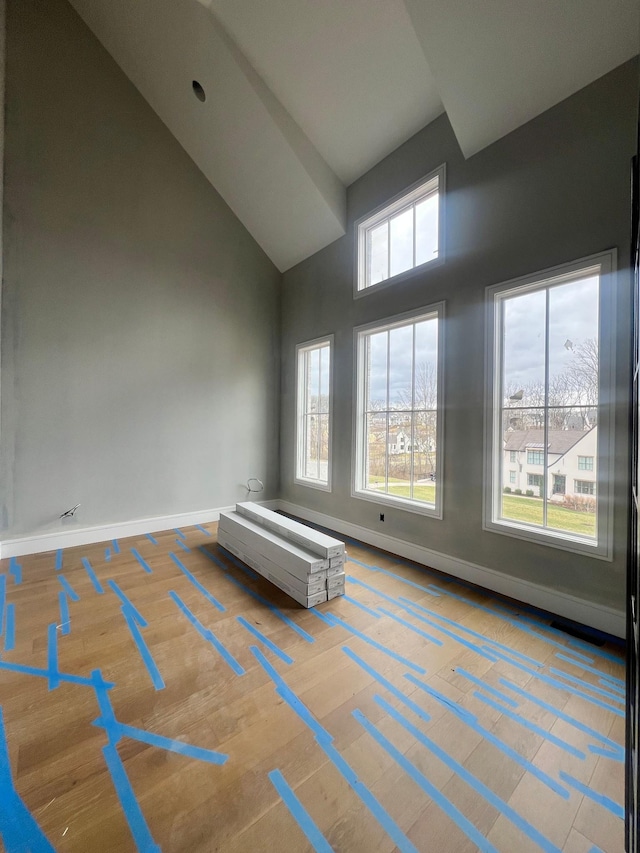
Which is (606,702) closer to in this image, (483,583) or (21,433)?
(483,583)

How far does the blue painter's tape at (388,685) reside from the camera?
4.90ft

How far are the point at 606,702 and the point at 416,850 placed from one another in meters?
1.19

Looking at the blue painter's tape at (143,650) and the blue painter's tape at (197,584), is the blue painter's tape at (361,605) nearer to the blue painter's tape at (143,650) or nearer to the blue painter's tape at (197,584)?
the blue painter's tape at (197,584)

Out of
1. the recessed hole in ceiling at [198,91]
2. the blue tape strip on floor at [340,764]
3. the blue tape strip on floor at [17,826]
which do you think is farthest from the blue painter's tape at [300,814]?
the recessed hole in ceiling at [198,91]

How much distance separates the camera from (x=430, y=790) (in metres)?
1.18

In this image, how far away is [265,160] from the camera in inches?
145

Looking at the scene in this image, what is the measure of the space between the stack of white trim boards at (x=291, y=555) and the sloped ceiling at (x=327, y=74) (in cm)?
326

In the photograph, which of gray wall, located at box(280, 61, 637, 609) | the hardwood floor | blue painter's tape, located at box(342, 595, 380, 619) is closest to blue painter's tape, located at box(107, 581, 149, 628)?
the hardwood floor

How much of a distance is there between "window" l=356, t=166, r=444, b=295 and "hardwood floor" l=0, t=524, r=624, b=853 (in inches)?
116

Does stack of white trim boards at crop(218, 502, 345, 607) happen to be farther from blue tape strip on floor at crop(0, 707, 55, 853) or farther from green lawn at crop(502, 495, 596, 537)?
blue tape strip on floor at crop(0, 707, 55, 853)

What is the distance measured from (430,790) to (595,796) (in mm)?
572

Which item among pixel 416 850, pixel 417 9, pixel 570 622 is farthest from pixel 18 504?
pixel 417 9

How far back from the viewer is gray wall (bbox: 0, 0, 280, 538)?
314 centimetres

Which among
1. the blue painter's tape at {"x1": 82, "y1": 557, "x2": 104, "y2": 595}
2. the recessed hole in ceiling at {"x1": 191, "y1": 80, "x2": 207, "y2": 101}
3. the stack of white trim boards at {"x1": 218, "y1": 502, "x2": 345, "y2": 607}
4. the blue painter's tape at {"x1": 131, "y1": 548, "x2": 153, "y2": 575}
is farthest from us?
the recessed hole in ceiling at {"x1": 191, "y1": 80, "x2": 207, "y2": 101}
